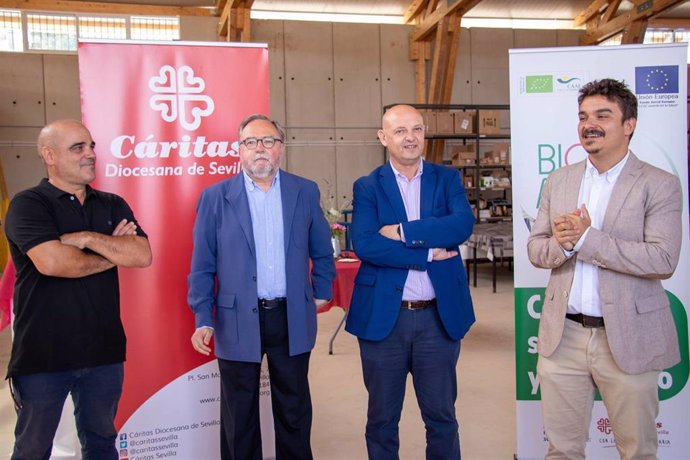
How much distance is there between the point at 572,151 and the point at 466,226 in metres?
0.75

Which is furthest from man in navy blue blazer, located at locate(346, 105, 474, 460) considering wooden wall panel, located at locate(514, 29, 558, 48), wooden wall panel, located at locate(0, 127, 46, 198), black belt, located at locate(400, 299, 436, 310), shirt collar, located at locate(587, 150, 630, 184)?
wooden wall panel, located at locate(514, 29, 558, 48)

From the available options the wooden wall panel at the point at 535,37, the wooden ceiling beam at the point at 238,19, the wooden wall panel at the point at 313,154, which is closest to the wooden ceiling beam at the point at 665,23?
the wooden wall panel at the point at 535,37

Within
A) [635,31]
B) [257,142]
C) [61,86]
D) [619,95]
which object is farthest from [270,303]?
[635,31]

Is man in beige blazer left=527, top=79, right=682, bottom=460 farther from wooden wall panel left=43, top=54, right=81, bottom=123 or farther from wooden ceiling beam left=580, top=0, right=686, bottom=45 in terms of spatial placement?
wooden wall panel left=43, top=54, right=81, bottom=123

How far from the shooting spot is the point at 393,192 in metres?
2.33

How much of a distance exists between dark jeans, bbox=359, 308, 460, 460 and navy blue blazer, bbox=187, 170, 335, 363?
1.07 ft

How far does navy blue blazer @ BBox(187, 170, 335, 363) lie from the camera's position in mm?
2273

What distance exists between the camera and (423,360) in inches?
89.1

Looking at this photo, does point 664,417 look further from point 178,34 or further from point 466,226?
point 178,34

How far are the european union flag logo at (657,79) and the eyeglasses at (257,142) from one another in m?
1.65

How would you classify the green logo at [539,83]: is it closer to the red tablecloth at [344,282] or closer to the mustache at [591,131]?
the mustache at [591,131]

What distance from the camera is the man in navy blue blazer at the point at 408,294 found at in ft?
7.27

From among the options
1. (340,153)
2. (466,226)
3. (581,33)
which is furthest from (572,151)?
(581,33)

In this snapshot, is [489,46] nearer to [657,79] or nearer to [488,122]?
[488,122]
